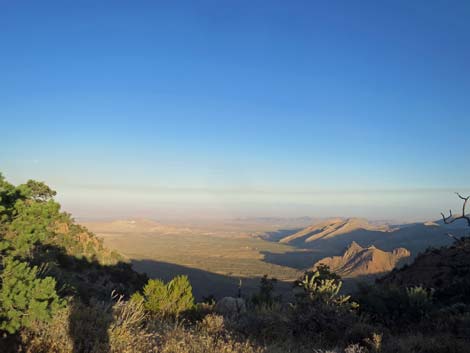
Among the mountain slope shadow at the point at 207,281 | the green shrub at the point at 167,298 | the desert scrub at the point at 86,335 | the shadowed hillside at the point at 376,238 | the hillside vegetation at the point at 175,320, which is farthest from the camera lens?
the shadowed hillside at the point at 376,238

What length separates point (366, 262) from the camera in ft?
222

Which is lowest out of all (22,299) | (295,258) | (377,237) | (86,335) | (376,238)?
(295,258)

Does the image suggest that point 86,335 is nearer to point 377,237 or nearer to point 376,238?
point 376,238

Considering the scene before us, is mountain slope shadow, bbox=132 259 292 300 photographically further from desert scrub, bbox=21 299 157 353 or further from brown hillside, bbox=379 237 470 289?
desert scrub, bbox=21 299 157 353

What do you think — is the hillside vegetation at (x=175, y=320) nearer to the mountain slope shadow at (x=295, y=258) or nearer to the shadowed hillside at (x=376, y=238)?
the mountain slope shadow at (x=295, y=258)

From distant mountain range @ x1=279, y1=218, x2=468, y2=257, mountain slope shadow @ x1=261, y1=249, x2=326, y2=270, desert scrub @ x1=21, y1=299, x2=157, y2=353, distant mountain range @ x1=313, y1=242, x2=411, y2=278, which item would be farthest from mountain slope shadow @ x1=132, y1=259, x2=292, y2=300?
distant mountain range @ x1=279, y1=218, x2=468, y2=257

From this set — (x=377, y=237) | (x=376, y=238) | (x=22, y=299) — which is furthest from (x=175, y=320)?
(x=377, y=237)

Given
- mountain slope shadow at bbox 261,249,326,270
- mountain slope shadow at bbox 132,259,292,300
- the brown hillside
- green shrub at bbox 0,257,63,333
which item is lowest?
mountain slope shadow at bbox 261,249,326,270

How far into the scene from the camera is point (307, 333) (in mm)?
8938

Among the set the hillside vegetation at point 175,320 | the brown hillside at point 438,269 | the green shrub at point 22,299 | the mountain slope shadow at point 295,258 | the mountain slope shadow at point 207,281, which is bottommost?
the mountain slope shadow at point 295,258

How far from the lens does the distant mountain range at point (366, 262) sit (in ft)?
213

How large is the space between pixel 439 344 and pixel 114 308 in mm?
6515

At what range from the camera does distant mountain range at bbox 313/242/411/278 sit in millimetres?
64912

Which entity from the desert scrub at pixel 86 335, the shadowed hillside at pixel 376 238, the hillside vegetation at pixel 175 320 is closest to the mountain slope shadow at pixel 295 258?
the shadowed hillside at pixel 376 238
